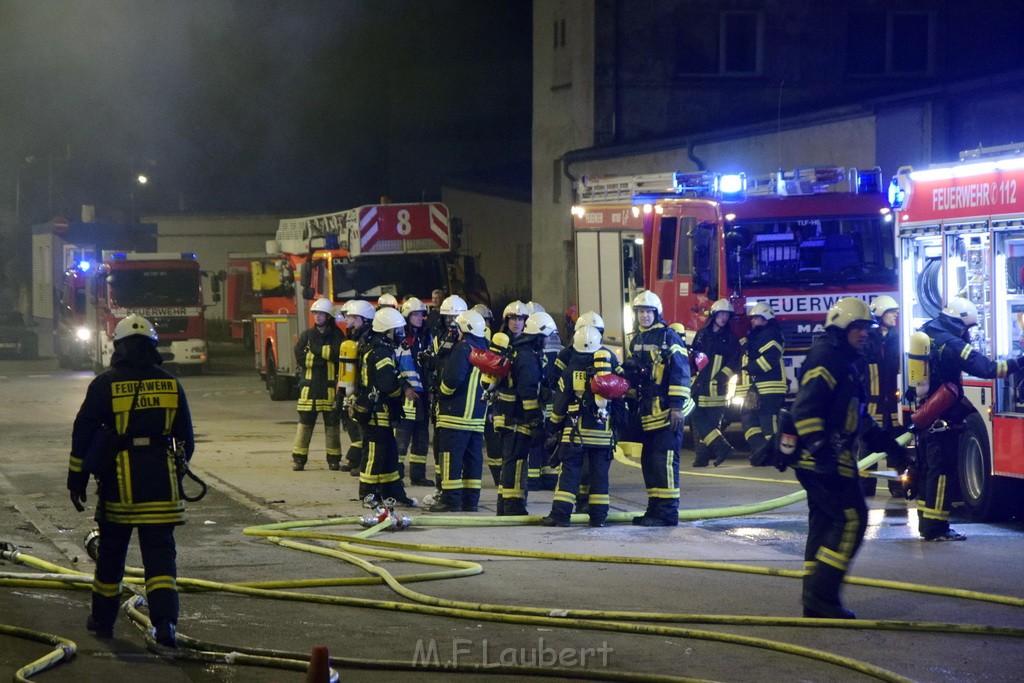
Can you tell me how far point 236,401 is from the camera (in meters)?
22.9

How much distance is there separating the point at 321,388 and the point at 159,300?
1530 centimetres

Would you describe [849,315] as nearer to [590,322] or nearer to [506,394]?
[590,322]

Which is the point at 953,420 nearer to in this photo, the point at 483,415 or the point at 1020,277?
the point at 1020,277

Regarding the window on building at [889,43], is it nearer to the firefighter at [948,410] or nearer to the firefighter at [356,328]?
the firefighter at [356,328]

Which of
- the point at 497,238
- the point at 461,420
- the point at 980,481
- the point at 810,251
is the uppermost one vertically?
the point at 497,238

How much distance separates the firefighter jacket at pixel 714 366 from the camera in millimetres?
14234

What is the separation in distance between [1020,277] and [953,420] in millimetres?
1286

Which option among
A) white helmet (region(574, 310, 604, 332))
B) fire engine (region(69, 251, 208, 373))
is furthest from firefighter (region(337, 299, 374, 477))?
→ fire engine (region(69, 251, 208, 373))

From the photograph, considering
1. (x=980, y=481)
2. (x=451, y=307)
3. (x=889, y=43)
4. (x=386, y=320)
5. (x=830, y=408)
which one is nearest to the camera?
(x=830, y=408)

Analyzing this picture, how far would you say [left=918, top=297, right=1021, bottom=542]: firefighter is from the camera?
9812 mm

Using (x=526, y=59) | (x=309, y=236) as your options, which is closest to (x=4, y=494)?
(x=309, y=236)

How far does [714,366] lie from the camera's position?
14.3 metres

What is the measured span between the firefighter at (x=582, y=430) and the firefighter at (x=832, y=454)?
8.84ft

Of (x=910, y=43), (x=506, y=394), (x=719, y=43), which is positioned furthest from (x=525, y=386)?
(x=910, y=43)
